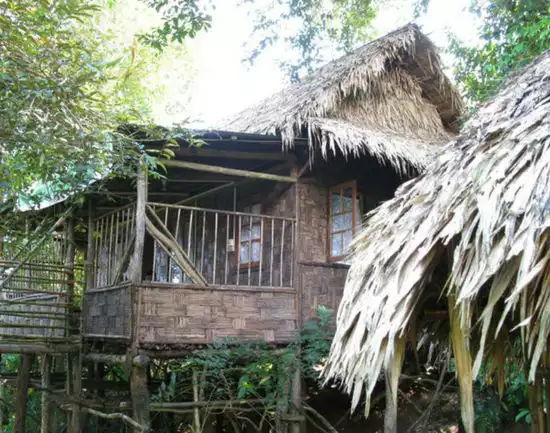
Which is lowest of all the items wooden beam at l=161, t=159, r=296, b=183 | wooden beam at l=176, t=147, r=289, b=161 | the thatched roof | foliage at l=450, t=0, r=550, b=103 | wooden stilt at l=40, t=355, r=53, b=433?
wooden stilt at l=40, t=355, r=53, b=433

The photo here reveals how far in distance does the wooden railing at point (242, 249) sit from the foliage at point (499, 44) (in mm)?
3227

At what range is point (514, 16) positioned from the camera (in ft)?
28.0

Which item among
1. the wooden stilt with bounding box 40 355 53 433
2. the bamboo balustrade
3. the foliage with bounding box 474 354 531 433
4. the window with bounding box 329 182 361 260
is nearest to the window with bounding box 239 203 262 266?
the window with bounding box 329 182 361 260

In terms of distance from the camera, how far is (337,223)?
24.2 ft

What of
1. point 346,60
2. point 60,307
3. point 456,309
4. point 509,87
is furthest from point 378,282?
point 346,60

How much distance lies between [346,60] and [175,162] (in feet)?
11.4

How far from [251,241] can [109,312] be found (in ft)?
6.24

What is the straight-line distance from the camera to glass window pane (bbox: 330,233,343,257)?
7.27 m

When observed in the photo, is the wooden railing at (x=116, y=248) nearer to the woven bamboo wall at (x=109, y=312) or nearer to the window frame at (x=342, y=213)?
the woven bamboo wall at (x=109, y=312)

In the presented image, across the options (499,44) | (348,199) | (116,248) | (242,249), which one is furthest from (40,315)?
(499,44)

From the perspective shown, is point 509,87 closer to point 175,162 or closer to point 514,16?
point 175,162

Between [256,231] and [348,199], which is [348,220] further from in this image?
[256,231]

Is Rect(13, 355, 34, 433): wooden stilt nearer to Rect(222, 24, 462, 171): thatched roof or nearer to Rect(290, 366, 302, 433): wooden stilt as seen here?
Rect(290, 366, 302, 433): wooden stilt

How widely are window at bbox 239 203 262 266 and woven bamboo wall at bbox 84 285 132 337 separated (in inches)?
67.9
